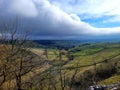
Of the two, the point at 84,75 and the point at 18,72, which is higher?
the point at 18,72

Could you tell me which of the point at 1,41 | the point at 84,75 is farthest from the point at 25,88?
the point at 84,75

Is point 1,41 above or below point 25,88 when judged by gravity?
above

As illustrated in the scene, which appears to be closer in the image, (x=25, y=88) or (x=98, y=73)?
(x=25, y=88)

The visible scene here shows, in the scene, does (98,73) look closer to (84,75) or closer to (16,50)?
(84,75)

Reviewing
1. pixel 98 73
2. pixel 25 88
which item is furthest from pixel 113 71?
pixel 25 88

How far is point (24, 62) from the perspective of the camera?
3131 cm

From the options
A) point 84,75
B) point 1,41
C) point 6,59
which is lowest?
point 84,75

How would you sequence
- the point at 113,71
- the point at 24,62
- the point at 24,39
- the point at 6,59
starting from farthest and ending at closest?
the point at 113,71, the point at 24,62, the point at 24,39, the point at 6,59

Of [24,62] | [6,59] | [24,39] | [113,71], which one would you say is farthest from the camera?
[113,71]

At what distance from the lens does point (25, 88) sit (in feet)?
108

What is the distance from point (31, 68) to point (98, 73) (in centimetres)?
15297

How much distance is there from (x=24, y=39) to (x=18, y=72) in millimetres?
4371

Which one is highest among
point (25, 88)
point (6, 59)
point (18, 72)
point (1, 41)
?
point (1, 41)

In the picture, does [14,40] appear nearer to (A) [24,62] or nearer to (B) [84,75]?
(A) [24,62]
